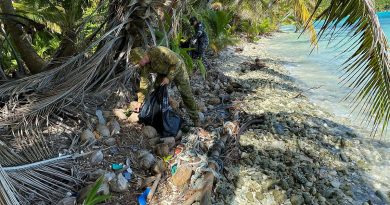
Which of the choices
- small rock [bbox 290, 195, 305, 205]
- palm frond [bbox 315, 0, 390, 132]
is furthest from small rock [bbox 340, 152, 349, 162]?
palm frond [bbox 315, 0, 390, 132]

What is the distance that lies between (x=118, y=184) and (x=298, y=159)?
2.51m

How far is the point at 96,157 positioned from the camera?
3531 mm

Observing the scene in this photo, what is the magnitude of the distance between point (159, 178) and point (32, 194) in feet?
3.82

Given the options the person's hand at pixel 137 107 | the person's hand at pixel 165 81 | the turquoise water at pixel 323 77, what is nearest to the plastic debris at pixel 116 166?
the person's hand at pixel 165 81

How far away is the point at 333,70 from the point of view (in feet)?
37.2

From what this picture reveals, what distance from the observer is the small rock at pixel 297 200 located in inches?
143

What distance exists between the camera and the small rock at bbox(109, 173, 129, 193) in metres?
3.21

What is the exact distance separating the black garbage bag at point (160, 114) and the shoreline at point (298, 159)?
0.85 metres

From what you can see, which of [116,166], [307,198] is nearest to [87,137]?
[116,166]

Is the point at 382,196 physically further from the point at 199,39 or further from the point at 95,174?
the point at 199,39

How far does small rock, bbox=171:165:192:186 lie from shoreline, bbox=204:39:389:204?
354 mm

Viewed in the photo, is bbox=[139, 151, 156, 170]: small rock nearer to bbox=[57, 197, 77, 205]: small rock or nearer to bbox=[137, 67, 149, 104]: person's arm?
bbox=[57, 197, 77, 205]: small rock

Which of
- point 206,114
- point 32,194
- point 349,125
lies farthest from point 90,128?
point 349,125

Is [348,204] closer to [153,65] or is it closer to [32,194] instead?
[153,65]
